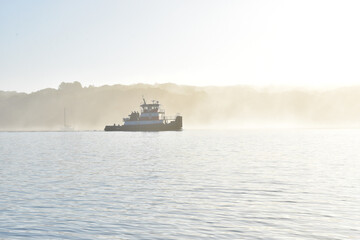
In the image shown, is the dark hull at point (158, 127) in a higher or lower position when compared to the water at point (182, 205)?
higher

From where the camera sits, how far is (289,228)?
15.5m

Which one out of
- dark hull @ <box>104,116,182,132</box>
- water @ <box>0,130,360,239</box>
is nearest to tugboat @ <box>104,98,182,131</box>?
dark hull @ <box>104,116,182,132</box>

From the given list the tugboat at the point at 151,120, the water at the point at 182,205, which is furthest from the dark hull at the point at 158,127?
the water at the point at 182,205

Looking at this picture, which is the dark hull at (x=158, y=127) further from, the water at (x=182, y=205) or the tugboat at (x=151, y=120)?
the water at (x=182, y=205)

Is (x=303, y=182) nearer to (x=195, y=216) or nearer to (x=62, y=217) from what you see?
(x=195, y=216)

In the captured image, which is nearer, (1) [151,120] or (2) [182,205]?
(2) [182,205]

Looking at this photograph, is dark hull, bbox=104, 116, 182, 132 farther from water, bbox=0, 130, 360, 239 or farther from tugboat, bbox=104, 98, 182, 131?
water, bbox=0, 130, 360, 239

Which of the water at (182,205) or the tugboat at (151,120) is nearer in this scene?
the water at (182,205)

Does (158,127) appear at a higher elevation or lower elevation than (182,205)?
higher

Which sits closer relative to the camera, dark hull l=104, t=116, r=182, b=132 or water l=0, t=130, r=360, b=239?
water l=0, t=130, r=360, b=239

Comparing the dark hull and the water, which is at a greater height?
the dark hull

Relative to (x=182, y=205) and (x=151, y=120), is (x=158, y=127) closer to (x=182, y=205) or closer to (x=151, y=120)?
(x=151, y=120)

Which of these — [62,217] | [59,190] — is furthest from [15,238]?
[59,190]

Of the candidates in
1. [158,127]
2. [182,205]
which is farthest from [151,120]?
[182,205]
